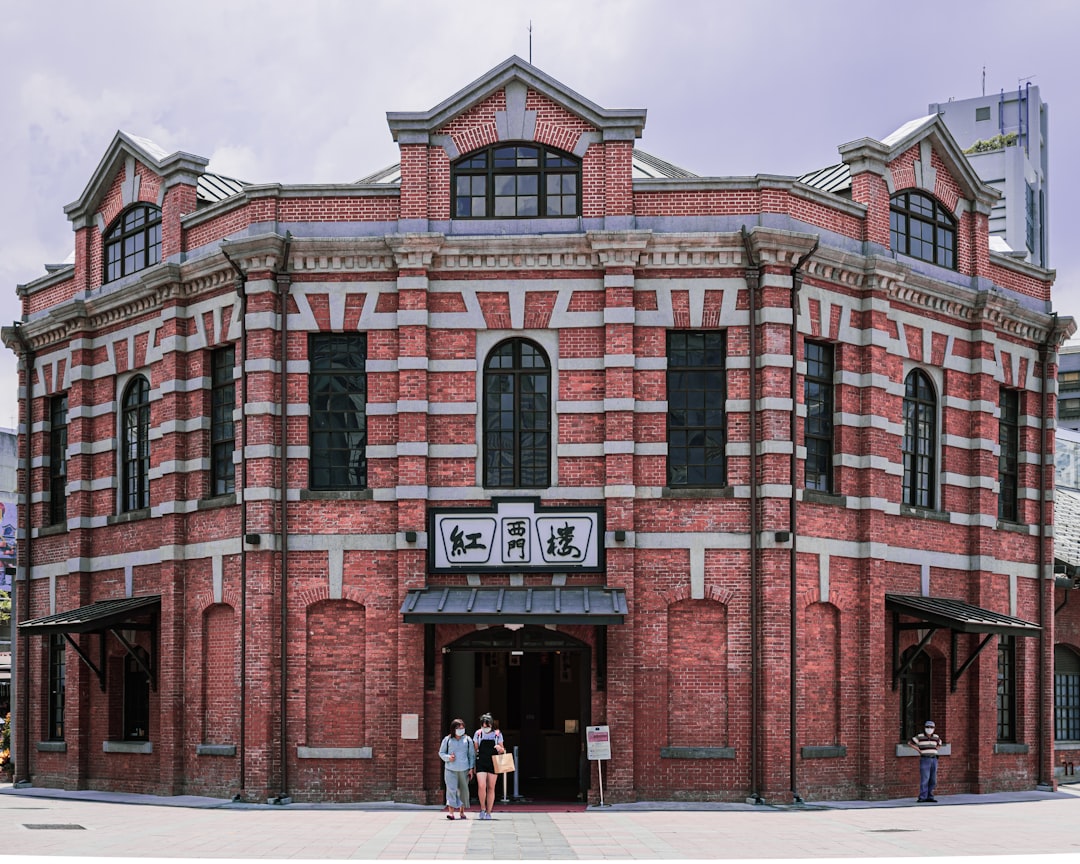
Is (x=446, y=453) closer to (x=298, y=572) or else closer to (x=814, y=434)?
(x=298, y=572)

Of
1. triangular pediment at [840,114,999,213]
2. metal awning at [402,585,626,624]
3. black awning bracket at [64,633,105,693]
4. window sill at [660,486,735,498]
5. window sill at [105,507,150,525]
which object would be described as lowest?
black awning bracket at [64,633,105,693]

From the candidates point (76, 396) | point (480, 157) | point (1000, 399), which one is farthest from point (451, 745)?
point (1000, 399)

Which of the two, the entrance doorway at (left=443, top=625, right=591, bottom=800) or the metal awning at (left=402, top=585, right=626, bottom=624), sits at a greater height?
the metal awning at (left=402, top=585, right=626, bottom=624)

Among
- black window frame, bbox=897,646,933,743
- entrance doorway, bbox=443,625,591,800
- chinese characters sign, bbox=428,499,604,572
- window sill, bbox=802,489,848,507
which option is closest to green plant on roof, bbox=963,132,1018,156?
black window frame, bbox=897,646,933,743

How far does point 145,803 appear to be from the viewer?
26.6 m

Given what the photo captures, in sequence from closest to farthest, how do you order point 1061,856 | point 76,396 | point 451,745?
1. point 1061,856
2. point 451,745
3. point 76,396

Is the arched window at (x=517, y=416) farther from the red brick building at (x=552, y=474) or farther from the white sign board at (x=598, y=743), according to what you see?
the white sign board at (x=598, y=743)

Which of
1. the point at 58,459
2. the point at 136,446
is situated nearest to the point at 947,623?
the point at 136,446

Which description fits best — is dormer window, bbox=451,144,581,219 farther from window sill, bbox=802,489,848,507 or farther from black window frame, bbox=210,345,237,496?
window sill, bbox=802,489,848,507

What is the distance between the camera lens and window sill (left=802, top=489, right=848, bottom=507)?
86.2 feet

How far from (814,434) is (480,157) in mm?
7820

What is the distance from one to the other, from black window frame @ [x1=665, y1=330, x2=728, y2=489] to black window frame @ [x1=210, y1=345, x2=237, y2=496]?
7.98 m

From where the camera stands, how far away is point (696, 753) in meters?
25.0

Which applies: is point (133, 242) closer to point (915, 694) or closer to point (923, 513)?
point (923, 513)
